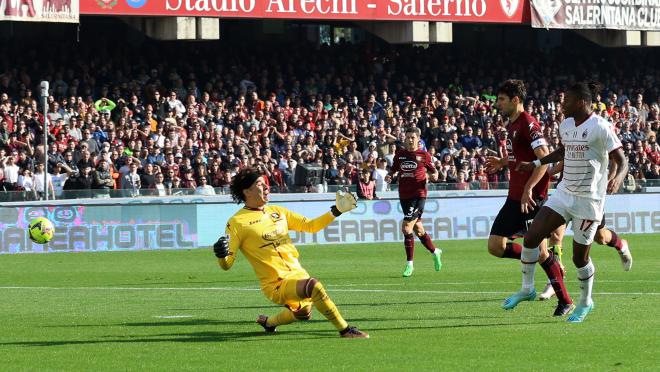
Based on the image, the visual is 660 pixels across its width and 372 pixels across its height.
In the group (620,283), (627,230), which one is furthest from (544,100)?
(620,283)

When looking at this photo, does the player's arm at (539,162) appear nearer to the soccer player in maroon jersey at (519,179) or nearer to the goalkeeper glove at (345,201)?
the soccer player in maroon jersey at (519,179)

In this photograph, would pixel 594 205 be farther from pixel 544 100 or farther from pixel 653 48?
pixel 653 48

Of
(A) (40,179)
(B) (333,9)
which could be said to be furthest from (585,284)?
(B) (333,9)

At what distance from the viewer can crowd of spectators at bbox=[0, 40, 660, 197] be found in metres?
33.1

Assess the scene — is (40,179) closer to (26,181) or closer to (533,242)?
(26,181)

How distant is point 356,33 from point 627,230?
16.2 metres

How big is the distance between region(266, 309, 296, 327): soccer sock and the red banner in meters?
26.4

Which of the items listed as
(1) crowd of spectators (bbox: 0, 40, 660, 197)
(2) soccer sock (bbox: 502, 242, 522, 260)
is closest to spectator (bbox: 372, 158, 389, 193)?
(1) crowd of spectators (bbox: 0, 40, 660, 197)

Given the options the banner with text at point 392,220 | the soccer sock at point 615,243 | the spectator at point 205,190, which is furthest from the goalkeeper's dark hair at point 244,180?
the spectator at point 205,190

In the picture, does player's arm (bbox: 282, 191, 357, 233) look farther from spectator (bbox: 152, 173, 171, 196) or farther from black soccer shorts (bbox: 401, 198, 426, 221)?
spectator (bbox: 152, 173, 171, 196)

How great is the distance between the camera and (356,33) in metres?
46.5

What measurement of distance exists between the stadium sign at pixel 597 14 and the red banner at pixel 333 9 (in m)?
0.63

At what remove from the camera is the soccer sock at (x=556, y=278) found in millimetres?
12672

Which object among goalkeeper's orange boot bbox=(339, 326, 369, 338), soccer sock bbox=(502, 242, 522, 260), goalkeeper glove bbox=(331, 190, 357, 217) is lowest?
goalkeeper's orange boot bbox=(339, 326, 369, 338)
